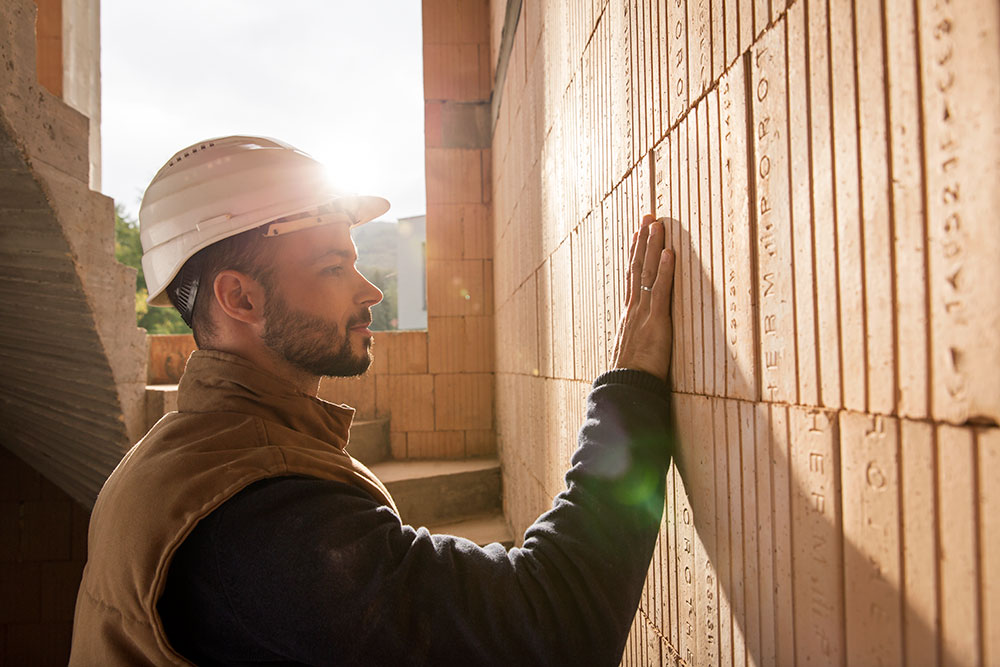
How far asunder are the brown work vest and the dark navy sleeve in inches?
1.7

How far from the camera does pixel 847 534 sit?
3.16ft

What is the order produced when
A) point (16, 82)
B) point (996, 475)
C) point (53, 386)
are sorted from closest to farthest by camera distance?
point (996, 475)
point (16, 82)
point (53, 386)

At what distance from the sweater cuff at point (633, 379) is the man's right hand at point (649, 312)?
17 mm

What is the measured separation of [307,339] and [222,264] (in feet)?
1.08

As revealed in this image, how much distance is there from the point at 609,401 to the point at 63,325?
434 cm

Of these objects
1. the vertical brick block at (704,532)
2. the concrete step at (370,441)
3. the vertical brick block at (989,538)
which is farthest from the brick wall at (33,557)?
the vertical brick block at (989,538)

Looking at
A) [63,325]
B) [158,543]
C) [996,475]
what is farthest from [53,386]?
[996,475]

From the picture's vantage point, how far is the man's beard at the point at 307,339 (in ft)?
5.73

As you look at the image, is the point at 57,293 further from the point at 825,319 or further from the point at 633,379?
the point at 825,319

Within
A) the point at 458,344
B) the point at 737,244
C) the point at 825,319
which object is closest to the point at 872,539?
the point at 825,319

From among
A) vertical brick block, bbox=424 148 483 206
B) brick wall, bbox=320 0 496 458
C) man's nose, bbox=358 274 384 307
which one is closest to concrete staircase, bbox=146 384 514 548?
brick wall, bbox=320 0 496 458

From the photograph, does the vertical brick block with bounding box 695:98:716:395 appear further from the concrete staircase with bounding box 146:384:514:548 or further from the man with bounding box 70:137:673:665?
the concrete staircase with bounding box 146:384:514:548

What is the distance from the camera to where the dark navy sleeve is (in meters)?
1.24

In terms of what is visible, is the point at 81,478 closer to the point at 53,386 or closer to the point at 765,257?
the point at 53,386
